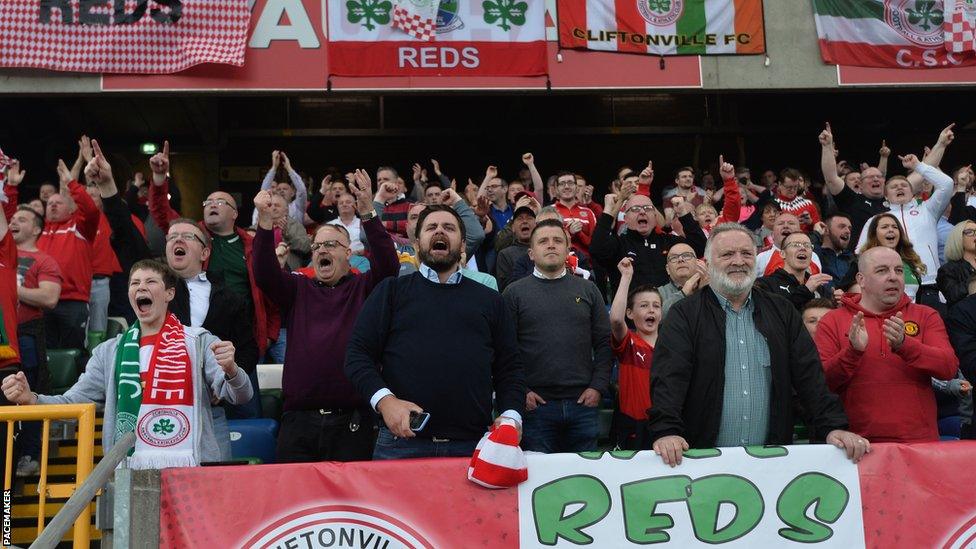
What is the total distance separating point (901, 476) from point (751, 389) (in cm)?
66

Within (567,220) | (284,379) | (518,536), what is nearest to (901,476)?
(518,536)

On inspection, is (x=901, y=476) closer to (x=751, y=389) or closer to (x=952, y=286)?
(x=751, y=389)

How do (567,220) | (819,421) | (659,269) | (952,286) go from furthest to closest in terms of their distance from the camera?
1. (567,220)
2. (659,269)
3. (952,286)
4. (819,421)

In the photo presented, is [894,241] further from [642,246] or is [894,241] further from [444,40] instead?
[444,40]

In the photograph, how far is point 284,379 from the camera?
4.99 meters

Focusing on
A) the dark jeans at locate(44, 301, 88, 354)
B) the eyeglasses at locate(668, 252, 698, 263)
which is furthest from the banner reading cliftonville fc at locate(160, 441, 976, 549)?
the dark jeans at locate(44, 301, 88, 354)

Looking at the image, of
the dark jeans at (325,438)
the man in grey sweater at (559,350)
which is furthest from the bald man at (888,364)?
the dark jeans at (325,438)

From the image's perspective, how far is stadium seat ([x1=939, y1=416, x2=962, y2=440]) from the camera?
5.77 meters

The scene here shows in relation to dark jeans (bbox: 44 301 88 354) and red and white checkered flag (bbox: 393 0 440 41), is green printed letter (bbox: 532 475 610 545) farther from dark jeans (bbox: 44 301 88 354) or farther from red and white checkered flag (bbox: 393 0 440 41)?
red and white checkered flag (bbox: 393 0 440 41)

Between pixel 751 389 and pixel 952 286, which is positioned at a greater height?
pixel 952 286

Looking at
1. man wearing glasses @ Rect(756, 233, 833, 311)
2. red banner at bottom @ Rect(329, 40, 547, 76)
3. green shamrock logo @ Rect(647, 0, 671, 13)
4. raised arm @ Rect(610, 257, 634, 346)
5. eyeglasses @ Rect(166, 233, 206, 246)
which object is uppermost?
green shamrock logo @ Rect(647, 0, 671, 13)

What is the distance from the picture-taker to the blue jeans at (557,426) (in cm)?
526

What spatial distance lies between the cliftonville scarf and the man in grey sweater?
176 cm

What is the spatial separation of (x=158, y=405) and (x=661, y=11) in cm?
812
